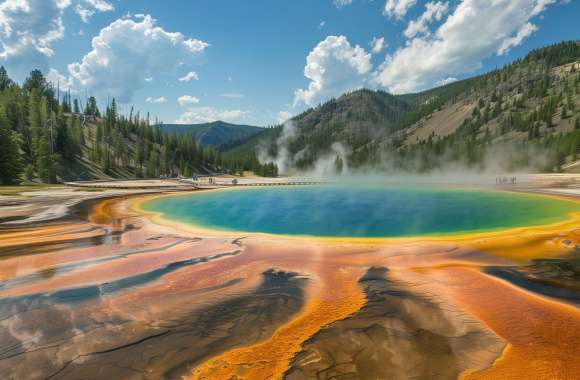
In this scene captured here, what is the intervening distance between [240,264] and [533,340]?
10.3m

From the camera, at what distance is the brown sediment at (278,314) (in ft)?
19.9

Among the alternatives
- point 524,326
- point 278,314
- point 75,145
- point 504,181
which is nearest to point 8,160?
point 75,145

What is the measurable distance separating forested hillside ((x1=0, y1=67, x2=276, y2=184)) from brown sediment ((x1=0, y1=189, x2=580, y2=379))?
62.9 meters

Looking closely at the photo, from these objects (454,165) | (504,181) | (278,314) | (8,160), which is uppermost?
(454,165)

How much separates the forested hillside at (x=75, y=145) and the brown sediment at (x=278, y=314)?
62871mm

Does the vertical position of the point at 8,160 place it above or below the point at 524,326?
above

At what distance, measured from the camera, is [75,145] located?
8950 cm

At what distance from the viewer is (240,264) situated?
13.2 metres

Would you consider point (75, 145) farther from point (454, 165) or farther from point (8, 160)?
point (454, 165)

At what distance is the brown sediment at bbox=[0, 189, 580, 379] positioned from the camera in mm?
6070

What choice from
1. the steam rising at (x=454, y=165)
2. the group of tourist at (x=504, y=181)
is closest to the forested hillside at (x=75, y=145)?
the steam rising at (x=454, y=165)

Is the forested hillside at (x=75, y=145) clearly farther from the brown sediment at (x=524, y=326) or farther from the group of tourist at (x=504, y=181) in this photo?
the group of tourist at (x=504, y=181)

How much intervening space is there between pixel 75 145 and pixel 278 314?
10642cm

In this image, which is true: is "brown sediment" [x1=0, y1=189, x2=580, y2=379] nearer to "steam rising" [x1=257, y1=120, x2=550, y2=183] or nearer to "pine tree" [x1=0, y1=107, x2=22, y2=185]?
"pine tree" [x1=0, y1=107, x2=22, y2=185]
